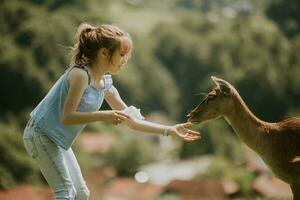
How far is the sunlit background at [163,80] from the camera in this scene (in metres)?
41.6

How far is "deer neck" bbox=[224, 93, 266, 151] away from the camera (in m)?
7.75

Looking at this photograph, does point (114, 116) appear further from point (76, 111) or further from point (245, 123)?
point (245, 123)

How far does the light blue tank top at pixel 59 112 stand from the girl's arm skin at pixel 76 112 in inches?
6.4

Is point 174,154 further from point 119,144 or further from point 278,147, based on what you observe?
point 278,147

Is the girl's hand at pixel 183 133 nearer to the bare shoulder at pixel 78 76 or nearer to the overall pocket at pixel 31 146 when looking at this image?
the bare shoulder at pixel 78 76

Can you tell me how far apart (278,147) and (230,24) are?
67765 millimetres

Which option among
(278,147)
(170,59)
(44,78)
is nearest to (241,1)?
(170,59)

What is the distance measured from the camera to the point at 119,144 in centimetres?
5734

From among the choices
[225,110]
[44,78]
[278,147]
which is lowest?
[44,78]

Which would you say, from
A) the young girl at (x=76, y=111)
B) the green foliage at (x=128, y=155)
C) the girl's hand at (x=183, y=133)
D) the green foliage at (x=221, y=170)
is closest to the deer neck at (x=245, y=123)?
the girl's hand at (x=183, y=133)

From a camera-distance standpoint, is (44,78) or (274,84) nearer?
(44,78)

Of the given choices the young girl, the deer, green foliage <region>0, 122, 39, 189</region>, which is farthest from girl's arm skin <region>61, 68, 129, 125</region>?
green foliage <region>0, 122, 39, 189</region>

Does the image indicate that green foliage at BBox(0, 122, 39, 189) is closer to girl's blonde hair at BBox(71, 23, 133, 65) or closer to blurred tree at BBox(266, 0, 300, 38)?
blurred tree at BBox(266, 0, 300, 38)

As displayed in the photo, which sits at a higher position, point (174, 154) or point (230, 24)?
point (230, 24)
